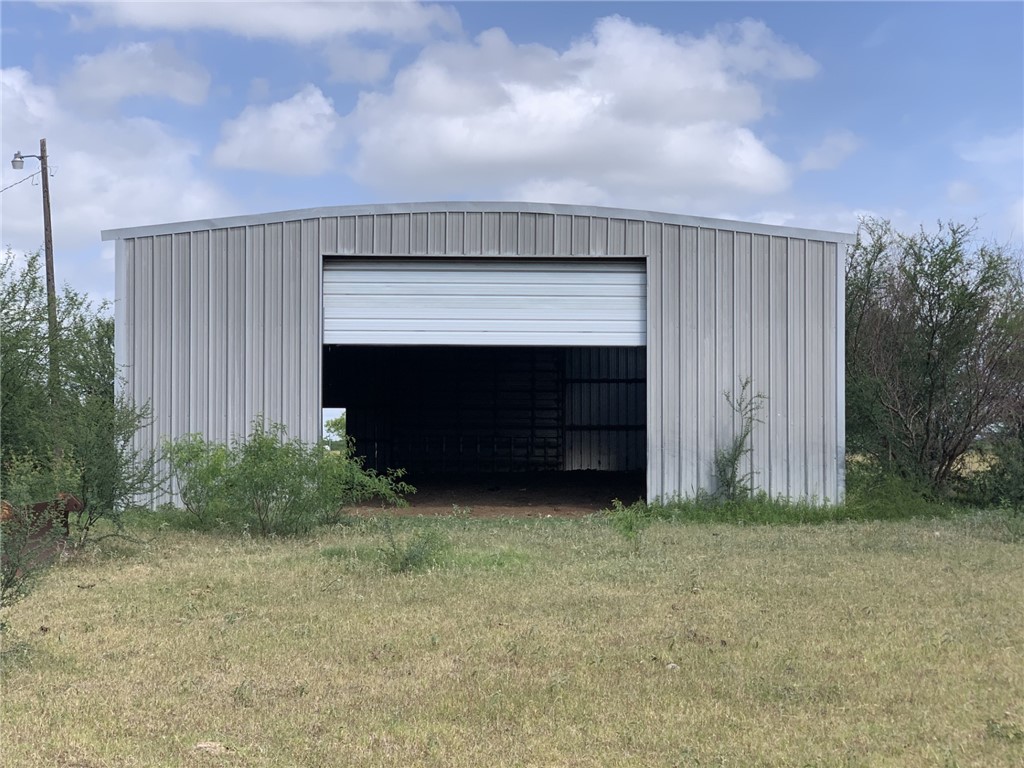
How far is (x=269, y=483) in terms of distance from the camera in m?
12.8

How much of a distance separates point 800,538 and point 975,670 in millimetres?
6383

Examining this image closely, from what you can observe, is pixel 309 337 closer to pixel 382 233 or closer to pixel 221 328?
pixel 221 328

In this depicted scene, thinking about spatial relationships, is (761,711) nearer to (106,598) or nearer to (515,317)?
(106,598)

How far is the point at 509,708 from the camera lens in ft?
18.3

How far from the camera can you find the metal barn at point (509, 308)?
15.4 meters

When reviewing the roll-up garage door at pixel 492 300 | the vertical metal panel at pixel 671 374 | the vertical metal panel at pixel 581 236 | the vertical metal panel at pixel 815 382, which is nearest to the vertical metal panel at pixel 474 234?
the roll-up garage door at pixel 492 300

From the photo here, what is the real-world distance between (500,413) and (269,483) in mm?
15772

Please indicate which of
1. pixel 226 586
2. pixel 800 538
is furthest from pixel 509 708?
pixel 800 538

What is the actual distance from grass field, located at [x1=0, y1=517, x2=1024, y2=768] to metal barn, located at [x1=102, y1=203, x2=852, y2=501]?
15.2 feet

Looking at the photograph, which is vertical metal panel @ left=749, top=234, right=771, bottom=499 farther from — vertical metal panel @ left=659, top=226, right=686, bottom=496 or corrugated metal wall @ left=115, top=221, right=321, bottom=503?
corrugated metal wall @ left=115, top=221, right=321, bottom=503

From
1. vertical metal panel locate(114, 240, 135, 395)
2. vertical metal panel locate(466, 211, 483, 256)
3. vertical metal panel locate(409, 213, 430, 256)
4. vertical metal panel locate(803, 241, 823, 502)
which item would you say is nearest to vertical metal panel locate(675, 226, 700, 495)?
vertical metal panel locate(803, 241, 823, 502)

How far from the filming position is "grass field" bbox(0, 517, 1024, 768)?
5020mm

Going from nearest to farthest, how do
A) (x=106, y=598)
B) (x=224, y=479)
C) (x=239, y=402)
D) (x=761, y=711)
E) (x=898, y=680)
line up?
(x=761, y=711) → (x=898, y=680) → (x=106, y=598) → (x=224, y=479) → (x=239, y=402)

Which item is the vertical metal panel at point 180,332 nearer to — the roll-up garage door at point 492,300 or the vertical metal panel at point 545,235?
the roll-up garage door at point 492,300
